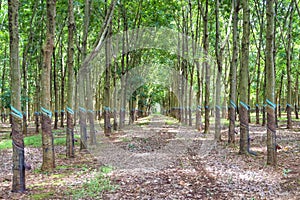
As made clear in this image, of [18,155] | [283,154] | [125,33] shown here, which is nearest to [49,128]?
[18,155]

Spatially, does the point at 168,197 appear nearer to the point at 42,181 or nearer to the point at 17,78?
the point at 42,181

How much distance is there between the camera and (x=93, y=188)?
6.47 meters

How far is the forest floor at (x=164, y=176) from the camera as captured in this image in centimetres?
604

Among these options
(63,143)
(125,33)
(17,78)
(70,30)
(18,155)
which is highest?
(125,33)

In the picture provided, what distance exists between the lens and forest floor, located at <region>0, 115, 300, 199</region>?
6.04 m

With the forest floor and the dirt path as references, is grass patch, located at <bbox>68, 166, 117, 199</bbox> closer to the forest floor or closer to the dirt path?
the forest floor

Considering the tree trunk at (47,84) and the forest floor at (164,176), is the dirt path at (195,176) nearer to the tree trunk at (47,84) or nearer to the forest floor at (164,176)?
the forest floor at (164,176)

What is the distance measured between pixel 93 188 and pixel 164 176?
1899mm

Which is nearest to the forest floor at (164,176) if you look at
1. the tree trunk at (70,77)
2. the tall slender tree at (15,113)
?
the tall slender tree at (15,113)

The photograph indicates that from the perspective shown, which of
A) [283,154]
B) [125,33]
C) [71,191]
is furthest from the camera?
[125,33]

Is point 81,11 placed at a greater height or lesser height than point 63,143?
greater

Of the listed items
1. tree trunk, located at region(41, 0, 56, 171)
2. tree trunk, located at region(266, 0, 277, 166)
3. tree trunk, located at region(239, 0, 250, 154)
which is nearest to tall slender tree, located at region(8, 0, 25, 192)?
tree trunk, located at region(41, 0, 56, 171)

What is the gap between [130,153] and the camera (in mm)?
11461

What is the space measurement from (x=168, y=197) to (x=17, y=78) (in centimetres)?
390
